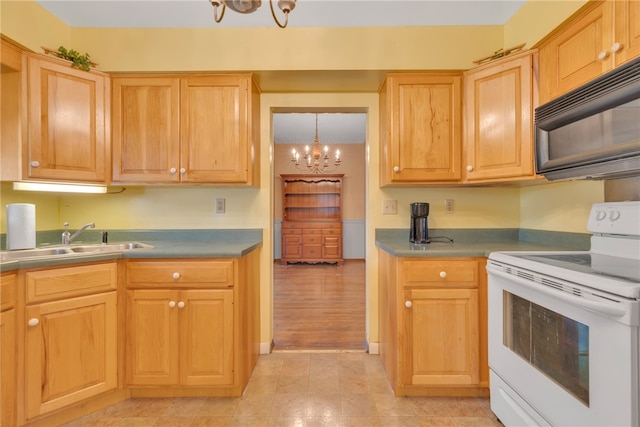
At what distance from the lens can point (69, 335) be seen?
1579mm

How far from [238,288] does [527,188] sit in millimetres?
2191

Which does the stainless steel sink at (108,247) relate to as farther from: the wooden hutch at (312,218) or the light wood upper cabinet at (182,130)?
the wooden hutch at (312,218)

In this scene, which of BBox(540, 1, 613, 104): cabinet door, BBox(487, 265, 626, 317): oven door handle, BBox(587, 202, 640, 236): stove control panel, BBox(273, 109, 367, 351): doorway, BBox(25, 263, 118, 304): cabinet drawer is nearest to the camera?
BBox(487, 265, 626, 317): oven door handle

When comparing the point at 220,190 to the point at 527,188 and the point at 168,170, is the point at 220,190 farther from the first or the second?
the point at 527,188

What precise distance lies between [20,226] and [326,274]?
4.07m

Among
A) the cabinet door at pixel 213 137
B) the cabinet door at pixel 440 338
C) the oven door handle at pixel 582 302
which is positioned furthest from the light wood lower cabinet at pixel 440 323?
the cabinet door at pixel 213 137

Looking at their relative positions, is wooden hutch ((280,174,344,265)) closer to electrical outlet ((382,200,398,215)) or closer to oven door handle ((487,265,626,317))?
electrical outlet ((382,200,398,215))

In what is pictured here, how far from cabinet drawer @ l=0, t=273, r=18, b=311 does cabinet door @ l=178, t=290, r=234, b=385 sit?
738 mm

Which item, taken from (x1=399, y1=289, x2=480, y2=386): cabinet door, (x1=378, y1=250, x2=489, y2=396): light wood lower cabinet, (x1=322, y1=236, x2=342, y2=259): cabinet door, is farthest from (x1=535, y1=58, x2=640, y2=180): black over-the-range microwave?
(x1=322, y1=236, x2=342, y2=259): cabinet door

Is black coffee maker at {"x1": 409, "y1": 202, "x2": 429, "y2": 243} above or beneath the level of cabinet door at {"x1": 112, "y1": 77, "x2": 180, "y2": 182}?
beneath

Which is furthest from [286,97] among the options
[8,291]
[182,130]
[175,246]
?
[8,291]

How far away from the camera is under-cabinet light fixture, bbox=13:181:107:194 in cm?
176

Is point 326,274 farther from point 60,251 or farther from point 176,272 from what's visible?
point 60,251

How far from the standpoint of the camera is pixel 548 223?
79.0 inches
